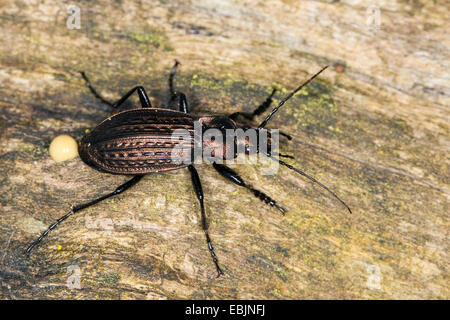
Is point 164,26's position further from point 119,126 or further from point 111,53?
point 119,126

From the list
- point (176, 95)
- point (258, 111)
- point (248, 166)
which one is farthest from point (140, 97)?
point (248, 166)

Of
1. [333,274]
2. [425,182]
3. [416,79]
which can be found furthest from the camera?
[416,79]

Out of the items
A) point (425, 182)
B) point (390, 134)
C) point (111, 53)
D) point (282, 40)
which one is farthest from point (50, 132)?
point (425, 182)

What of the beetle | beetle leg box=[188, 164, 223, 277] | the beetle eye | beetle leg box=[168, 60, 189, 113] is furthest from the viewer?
beetle leg box=[168, 60, 189, 113]

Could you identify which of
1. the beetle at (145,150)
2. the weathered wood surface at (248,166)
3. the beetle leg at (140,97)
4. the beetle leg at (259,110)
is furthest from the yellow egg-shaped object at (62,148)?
the beetle leg at (259,110)

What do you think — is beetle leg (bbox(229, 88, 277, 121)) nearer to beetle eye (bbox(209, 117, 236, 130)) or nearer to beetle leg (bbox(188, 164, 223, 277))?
beetle eye (bbox(209, 117, 236, 130))

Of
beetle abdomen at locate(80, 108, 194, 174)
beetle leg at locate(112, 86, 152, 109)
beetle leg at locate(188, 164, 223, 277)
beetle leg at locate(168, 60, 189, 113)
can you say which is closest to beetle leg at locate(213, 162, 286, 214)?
beetle leg at locate(188, 164, 223, 277)
